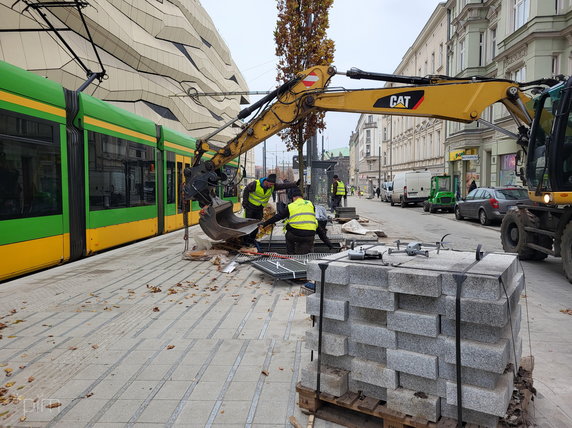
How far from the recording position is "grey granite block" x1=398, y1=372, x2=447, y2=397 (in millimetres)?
2842

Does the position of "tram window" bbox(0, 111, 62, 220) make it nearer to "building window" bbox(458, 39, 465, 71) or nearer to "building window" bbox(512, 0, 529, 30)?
"building window" bbox(512, 0, 529, 30)

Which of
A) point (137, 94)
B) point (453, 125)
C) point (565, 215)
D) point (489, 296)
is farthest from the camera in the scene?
point (453, 125)

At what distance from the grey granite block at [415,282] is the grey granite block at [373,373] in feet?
1.87

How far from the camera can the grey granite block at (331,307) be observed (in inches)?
127

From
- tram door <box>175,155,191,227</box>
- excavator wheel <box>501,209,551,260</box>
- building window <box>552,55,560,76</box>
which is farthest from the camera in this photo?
building window <box>552,55,560,76</box>

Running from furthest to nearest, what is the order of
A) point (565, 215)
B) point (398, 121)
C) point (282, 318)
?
1. point (398, 121)
2. point (565, 215)
3. point (282, 318)

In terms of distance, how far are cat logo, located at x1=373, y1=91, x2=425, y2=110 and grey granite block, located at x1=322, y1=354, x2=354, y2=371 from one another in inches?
263

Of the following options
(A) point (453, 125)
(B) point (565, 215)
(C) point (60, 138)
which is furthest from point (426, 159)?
(C) point (60, 138)

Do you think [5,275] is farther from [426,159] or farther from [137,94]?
[426,159]

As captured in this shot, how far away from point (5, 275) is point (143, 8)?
27798 millimetres

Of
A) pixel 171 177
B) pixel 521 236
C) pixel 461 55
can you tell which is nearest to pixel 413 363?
pixel 521 236

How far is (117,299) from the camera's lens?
6555 mm

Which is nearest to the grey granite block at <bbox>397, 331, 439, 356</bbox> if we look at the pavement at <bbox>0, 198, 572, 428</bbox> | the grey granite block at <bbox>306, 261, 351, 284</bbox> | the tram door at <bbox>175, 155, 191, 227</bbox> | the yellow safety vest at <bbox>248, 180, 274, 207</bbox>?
the grey granite block at <bbox>306, 261, 351, 284</bbox>

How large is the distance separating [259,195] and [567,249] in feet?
21.9
